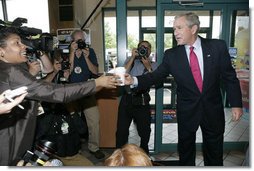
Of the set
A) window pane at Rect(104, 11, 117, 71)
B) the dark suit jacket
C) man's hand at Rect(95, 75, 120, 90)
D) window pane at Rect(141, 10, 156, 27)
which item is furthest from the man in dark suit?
window pane at Rect(104, 11, 117, 71)

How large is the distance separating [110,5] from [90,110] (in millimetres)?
2991

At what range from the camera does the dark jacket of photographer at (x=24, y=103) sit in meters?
1.26

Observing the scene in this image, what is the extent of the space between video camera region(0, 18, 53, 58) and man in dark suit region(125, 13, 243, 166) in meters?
0.81

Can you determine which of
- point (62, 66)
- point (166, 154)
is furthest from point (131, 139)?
point (62, 66)

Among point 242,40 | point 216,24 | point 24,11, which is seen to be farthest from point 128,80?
point 24,11

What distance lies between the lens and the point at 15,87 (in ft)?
4.14

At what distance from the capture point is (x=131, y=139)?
3.11m

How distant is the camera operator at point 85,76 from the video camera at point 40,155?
142cm

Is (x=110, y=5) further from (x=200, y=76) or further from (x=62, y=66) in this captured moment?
Result: (x=200, y=76)

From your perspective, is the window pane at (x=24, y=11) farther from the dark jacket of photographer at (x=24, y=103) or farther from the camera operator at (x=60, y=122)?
the dark jacket of photographer at (x=24, y=103)

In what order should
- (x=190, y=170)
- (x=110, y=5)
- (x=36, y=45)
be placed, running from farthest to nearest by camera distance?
(x=110, y=5), (x=36, y=45), (x=190, y=170)

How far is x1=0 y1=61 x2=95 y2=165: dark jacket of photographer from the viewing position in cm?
126

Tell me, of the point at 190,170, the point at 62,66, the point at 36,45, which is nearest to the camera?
the point at 190,170

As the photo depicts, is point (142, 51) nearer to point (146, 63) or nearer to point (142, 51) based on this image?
point (142, 51)
